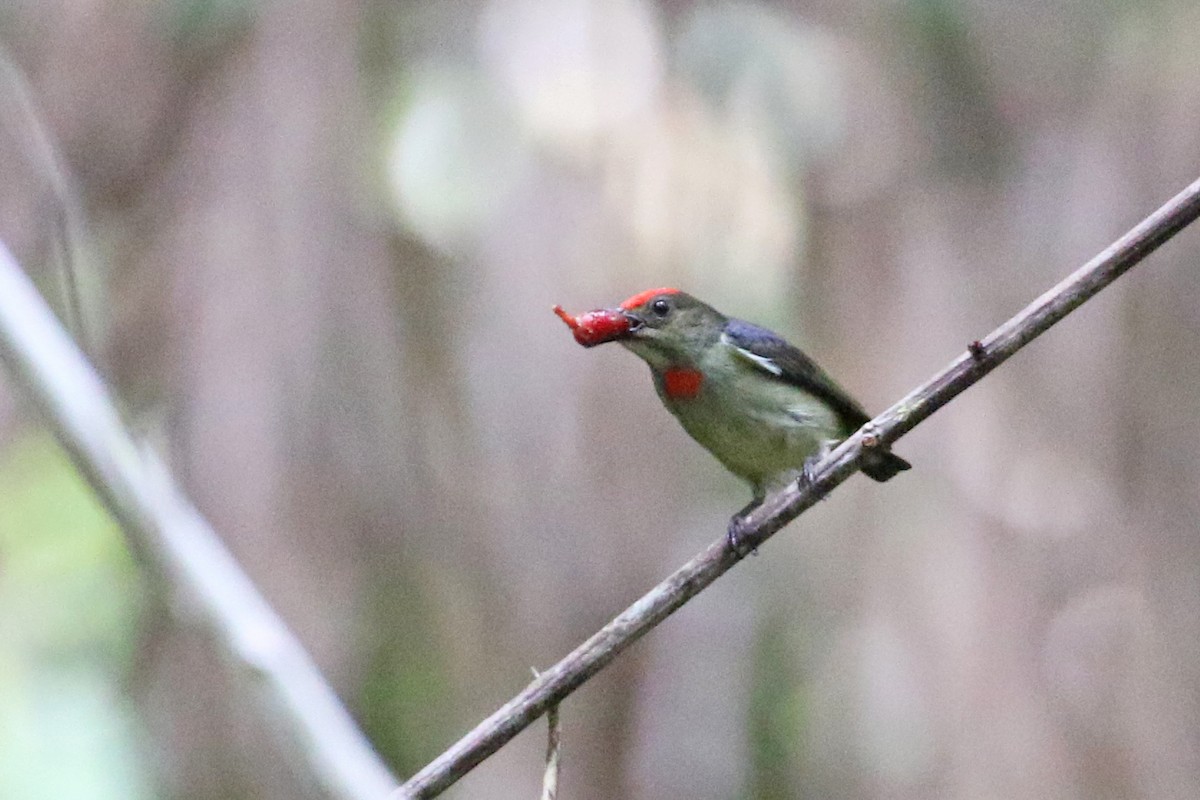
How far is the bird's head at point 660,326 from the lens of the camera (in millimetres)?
3453

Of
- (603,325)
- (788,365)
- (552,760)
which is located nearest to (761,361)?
(788,365)

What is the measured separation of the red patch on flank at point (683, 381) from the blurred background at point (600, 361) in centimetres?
27

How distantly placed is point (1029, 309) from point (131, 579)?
2.16 metres

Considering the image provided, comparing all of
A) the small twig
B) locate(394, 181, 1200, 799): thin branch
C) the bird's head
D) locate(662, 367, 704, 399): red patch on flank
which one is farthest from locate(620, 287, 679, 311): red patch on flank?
the small twig

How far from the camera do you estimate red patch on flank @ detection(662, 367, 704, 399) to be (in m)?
3.68

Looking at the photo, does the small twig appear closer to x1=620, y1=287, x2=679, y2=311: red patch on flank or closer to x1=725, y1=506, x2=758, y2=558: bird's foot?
x1=725, y1=506, x2=758, y2=558: bird's foot

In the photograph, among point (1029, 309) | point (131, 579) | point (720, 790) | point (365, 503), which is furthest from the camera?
point (720, 790)

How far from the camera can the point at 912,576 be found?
12.6ft

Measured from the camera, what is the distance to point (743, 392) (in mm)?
3721

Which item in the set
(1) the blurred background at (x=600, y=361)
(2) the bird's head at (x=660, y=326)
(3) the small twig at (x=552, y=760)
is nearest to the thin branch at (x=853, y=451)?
(3) the small twig at (x=552, y=760)

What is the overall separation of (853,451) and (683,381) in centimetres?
119

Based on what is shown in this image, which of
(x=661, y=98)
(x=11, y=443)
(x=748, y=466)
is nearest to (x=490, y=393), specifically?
(x=748, y=466)

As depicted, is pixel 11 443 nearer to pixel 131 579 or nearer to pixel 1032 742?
pixel 131 579

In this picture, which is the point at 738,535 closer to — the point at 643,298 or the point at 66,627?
the point at 643,298
